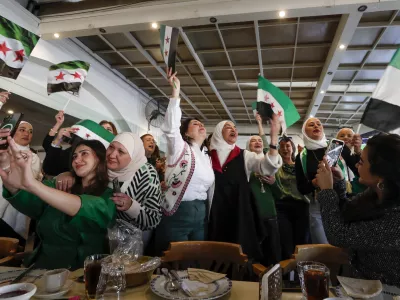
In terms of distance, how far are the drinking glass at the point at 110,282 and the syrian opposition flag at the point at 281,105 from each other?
6.59ft

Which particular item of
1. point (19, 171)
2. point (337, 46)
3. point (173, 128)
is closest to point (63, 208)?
point (19, 171)

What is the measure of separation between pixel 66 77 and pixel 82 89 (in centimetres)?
322

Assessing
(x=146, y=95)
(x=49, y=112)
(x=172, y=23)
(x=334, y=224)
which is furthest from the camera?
(x=146, y=95)

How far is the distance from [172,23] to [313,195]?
8.91 ft

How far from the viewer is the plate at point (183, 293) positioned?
2.84 ft

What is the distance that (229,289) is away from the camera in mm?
922

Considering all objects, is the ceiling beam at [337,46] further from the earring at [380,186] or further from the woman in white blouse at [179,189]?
the earring at [380,186]

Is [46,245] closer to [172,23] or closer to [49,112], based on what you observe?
[172,23]

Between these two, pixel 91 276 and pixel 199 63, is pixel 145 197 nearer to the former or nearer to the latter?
pixel 91 276

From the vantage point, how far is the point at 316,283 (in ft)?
2.83

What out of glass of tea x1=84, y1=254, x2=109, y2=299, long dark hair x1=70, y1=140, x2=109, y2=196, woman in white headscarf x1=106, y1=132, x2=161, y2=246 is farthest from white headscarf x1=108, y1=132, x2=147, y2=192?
glass of tea x1=84, y1=254, x2=109, y2=299

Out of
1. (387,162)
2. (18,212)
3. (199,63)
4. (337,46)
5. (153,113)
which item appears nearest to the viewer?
(387,162)

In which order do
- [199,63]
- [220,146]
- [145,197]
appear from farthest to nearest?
[199,63] < [220,146] < [145,197]

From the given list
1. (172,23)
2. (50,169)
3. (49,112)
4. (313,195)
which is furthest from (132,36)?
(313,195)
